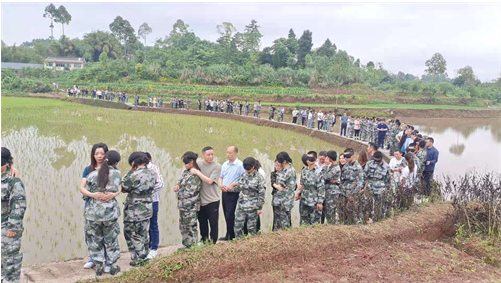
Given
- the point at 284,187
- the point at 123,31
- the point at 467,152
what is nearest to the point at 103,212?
the point at 284,187

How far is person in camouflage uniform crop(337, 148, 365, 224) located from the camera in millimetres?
5855

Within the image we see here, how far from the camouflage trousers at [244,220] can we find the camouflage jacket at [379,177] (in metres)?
2.27

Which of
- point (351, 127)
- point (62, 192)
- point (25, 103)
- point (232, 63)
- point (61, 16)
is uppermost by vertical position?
point (61, 16)

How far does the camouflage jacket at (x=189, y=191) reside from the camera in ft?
16.5

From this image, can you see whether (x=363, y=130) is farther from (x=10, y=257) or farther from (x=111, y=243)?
(x=10, y=257)

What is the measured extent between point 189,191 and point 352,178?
8.56ft

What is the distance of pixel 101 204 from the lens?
4312mm

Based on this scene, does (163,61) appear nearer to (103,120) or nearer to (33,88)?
(33,88)

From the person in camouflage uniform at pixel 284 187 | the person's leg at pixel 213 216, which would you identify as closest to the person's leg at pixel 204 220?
the person's leg at pixel 213 216

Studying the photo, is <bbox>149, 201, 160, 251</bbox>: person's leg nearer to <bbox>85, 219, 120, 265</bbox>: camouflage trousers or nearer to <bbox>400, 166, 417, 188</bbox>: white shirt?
<bbox>85, 219, 120, 265</bbox>: camouflage trousers

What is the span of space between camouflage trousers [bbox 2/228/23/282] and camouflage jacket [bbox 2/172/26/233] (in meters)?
0.08

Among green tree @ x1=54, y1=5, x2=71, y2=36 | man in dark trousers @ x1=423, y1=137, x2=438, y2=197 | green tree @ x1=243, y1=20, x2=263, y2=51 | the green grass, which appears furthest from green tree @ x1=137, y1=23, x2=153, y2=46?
man in dark trousers @ x1=423, y1=137, x2=438, y2=197

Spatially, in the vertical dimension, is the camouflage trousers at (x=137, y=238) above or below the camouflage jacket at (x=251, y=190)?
below

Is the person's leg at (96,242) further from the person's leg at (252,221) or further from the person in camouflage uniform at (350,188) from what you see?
the person in camouflage uniform at (350,188)
